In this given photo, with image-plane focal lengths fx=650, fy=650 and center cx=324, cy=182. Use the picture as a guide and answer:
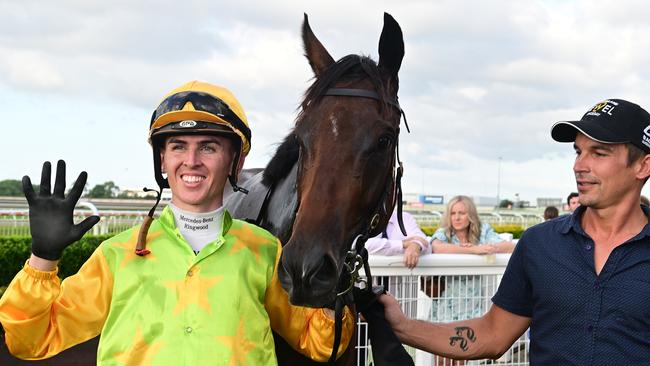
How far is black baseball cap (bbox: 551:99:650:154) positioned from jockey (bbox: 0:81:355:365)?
1119mm

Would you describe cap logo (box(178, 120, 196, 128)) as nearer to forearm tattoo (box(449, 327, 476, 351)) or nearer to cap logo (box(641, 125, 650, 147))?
forearm tattoo (box(449, 327, 476, 351))

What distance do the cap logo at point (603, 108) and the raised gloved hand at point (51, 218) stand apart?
1.80 m

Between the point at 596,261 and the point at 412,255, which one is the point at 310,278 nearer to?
the point at 596,261

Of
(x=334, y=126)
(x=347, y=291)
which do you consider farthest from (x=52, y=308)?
(x=334, y=126)

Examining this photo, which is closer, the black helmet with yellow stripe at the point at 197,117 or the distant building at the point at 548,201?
the black helmet with yellow stripe at the point at 197,117

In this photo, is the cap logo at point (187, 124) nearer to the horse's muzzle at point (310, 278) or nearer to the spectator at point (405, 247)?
the horse's muzzle at point (310, 278)

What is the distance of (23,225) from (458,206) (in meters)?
10.1

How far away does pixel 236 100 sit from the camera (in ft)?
7.19

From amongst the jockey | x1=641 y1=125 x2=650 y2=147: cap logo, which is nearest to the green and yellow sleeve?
the jockey

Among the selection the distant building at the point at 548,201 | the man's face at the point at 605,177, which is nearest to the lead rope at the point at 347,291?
the man's face at the point at 605,177

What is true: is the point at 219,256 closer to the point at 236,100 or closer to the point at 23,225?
the point at 236,100

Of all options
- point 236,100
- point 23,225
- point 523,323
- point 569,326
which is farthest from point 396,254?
point 23,225

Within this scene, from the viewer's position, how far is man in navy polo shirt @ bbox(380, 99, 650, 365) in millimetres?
2258

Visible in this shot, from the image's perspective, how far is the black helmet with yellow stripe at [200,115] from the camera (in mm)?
2021
